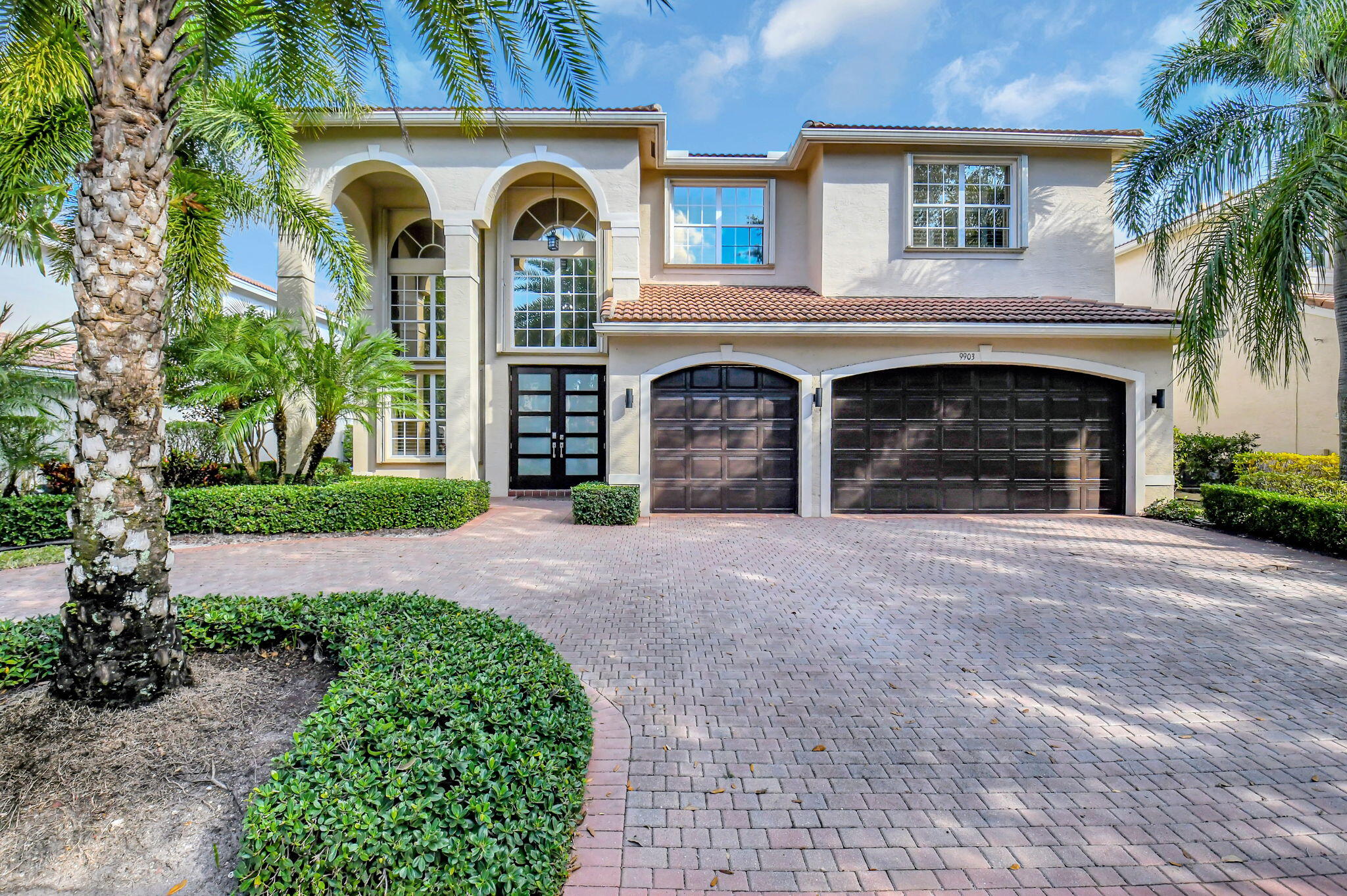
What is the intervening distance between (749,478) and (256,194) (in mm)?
9465

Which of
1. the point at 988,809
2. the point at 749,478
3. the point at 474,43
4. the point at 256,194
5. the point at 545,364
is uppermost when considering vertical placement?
the point at 256,194

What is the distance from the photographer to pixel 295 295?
1204cm

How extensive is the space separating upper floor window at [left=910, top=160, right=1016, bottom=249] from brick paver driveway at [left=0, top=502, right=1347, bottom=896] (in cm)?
749

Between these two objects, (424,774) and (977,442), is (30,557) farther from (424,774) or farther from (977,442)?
(977,442)

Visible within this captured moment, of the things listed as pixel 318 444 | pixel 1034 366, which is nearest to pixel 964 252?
pixel 1034 366

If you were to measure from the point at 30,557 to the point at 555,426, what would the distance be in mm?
8616

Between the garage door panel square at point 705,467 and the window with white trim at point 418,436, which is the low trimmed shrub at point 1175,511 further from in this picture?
the window with white trim at point 418,436

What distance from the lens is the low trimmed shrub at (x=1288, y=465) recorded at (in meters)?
11.3

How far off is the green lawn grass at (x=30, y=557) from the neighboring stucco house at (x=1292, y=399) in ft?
64.1

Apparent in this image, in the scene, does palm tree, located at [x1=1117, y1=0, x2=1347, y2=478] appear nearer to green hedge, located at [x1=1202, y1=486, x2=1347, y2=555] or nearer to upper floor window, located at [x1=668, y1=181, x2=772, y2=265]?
green hedge, located at [x1=1202, y1=486, x2=1347, y2=555]

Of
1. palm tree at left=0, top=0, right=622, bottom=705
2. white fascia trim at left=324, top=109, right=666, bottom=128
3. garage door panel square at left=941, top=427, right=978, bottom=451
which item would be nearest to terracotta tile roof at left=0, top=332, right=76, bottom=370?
palm tree at left=0, top=0, right=622, bottom=705

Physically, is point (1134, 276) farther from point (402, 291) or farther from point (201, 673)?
point (201, 673)

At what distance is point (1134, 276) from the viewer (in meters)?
18.6

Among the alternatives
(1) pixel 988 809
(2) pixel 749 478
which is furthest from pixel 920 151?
(1) pixel 988 809
